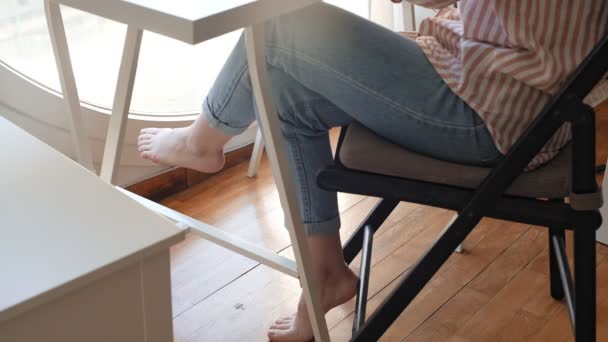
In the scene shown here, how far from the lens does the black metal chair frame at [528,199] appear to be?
0.94 meters

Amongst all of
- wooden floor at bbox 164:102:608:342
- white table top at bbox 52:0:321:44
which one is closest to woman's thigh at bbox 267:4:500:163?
white table top at bbox 52:0:321:44

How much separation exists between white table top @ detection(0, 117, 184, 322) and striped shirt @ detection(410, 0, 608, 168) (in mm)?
447

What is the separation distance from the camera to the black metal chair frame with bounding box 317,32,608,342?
3.09 ft

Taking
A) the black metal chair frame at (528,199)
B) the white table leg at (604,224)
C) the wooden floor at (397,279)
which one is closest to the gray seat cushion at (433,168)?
the black metal chair frame at (528,199)

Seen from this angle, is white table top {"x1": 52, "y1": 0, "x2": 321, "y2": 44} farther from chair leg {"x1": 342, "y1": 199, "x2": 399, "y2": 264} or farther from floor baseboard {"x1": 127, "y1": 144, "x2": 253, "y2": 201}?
floor baseboard {"x1": 127, "y1": 144, "x2": 253, "y2": 201}

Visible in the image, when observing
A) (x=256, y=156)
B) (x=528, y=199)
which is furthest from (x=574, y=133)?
(x=256, y=156)

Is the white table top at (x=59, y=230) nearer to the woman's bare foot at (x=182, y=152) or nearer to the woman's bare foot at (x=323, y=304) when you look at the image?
the woman's bare foot at (x=182, y=152)

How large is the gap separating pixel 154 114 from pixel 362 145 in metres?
1.00

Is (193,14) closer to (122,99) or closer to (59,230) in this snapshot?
(59,230)

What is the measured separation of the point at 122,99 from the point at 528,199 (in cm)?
66

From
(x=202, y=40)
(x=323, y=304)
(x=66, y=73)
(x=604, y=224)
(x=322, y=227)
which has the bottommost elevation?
(x=604, y=224)

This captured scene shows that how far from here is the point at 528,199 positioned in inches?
40.8

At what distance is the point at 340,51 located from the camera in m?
1.04

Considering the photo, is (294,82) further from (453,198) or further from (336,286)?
(336,286)
